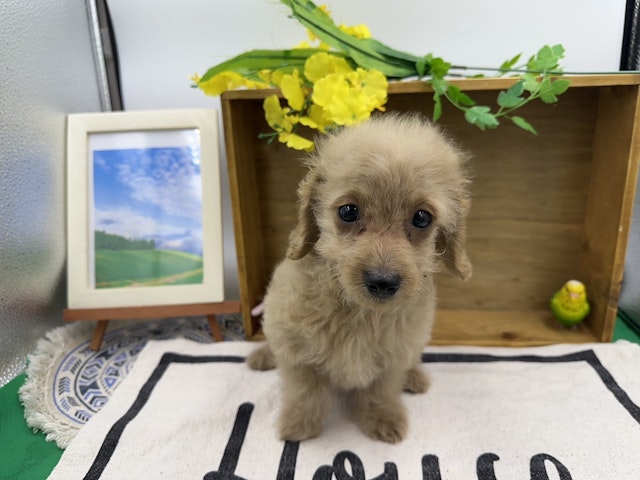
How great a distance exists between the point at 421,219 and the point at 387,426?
1.84ft

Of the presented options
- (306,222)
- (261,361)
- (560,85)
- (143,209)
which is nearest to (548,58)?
(560,85)

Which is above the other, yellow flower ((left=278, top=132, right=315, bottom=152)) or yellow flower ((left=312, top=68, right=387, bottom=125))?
yellow flower ((left=312, top=68, right=387, bottom=125))

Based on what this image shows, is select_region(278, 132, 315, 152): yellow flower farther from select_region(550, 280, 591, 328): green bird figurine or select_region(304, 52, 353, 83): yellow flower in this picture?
select_region(550, 280, 591, 328): green bird figurine

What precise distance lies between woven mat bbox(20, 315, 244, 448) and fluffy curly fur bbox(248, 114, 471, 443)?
22.3 inches

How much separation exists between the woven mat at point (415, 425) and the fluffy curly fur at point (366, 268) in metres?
0.08

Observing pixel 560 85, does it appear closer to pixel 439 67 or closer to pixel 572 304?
pixel 439 67

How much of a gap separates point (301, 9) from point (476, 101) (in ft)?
2.20

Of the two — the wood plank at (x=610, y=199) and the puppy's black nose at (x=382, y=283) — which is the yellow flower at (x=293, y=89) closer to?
the puppy's black nose at (x=382, y=283)

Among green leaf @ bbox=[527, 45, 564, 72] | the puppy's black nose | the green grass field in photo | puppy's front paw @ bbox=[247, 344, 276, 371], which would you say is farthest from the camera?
the green grass field in photo

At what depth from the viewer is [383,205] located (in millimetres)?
907

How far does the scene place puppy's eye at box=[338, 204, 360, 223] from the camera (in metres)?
0.94

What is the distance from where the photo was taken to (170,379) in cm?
135

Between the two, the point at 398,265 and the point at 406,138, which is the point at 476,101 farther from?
the point at 398,265

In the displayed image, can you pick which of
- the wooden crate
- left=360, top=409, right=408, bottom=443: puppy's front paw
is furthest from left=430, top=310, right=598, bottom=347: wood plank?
left=360, top=409, right=408, bottom=443: puppy's front paw
